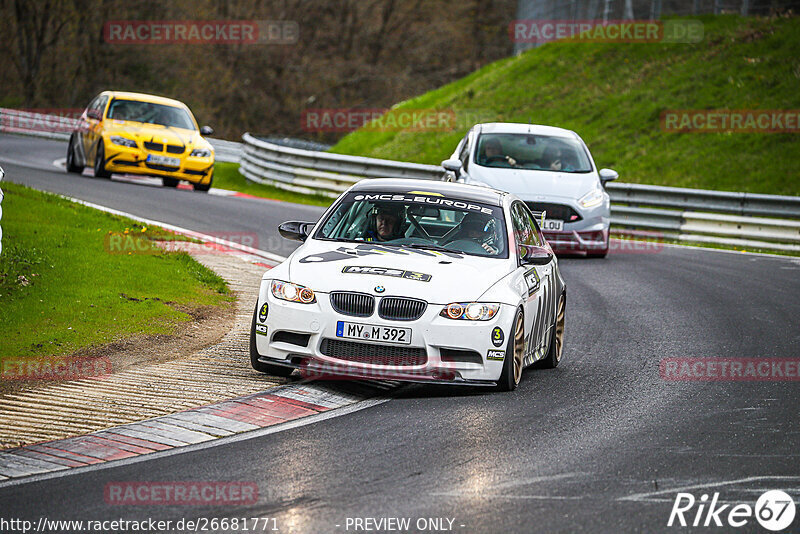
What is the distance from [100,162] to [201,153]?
1.99 metres

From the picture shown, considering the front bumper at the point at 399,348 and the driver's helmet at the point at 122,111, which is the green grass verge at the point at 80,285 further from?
the driver's helmet at the point at 122,111

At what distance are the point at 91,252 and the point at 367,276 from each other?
5548 millimetres

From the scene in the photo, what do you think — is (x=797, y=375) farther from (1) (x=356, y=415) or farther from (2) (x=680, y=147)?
(2) (x=680, y=147)

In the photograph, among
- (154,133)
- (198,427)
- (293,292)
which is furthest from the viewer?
(154,133)

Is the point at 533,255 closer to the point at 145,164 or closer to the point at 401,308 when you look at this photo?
the point at 401,308

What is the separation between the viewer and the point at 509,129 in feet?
59.5

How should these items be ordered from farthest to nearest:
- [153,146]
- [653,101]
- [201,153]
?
[653,101]
[201,153]
[153,146]

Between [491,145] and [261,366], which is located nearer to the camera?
[261,366]

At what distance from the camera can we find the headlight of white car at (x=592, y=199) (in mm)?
16875

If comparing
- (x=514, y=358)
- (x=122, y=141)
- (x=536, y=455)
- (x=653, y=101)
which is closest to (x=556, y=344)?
(x=514, y=358)

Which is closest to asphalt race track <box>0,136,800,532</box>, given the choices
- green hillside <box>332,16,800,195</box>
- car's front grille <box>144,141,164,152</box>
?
car's front grille <box>144,141,164,152</box>

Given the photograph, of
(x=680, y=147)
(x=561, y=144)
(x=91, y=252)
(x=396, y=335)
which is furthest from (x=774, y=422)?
(x=680, y=147)

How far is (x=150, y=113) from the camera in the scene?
2380cm

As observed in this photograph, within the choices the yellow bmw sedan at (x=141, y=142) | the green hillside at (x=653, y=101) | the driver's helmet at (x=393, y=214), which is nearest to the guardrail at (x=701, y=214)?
the green hillside at (x=653, y=101)
